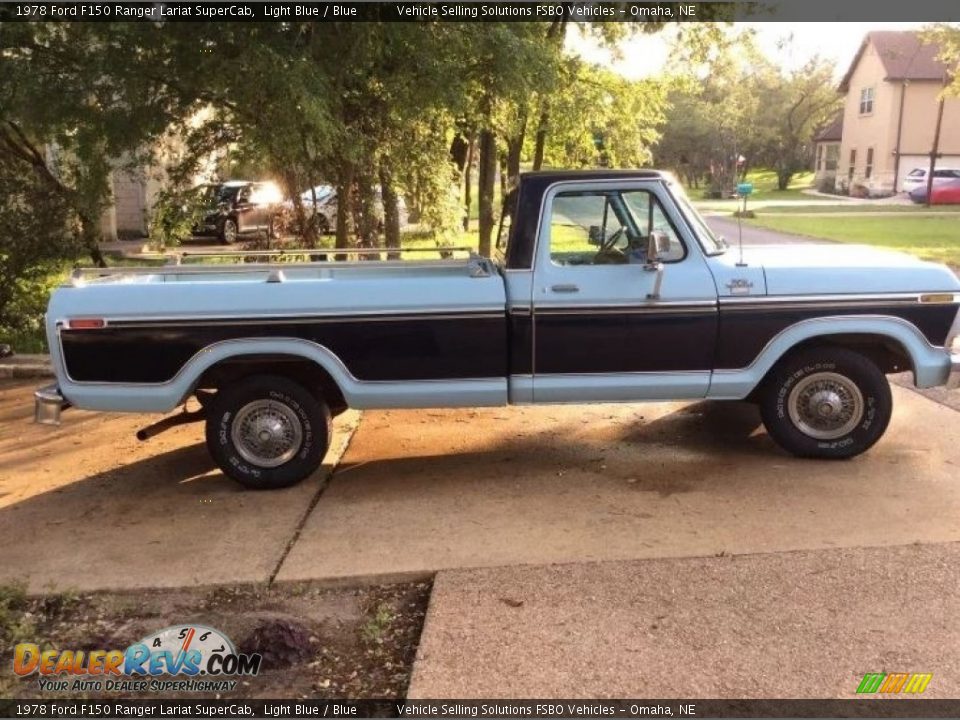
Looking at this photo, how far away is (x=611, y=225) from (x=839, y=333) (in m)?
1.55

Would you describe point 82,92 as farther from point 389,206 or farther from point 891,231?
point 891,231

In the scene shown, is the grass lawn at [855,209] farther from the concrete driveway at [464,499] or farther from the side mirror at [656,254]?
the side mirror at [656,254]

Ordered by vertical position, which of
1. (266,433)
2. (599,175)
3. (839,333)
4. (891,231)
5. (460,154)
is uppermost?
(460,154)

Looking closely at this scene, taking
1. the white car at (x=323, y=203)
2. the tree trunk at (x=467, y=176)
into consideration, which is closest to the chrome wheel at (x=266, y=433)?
the white car at (x=323, y=203)

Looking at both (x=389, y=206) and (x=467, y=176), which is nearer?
(x=389, y=206)

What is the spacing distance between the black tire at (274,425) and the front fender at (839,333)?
247 cm

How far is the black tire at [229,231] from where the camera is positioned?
1939 centimetres

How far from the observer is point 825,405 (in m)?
5.43

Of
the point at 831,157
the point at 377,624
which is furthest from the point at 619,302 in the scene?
the point at 831,157

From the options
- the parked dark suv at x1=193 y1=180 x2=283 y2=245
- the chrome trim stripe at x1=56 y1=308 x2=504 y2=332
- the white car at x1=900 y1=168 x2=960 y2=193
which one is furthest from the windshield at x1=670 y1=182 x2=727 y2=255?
the white car at x1=900 y1=168 x2=960 y2=193

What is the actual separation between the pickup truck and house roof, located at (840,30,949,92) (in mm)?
42125

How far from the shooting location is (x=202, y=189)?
31.7 feet

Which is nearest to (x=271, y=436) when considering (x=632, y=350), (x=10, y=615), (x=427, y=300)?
(x=427, y=300)

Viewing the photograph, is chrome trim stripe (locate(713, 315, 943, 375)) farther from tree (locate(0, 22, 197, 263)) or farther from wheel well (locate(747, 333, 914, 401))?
tree (locate(0, 22, 197, 263))
